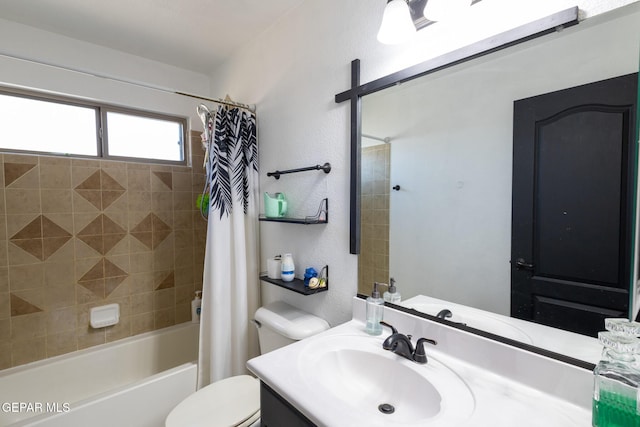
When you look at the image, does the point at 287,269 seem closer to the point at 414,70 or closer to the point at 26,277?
the point at 414,70

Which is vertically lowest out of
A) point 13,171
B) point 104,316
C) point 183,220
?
point 104,316

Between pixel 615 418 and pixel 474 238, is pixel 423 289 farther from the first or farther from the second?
pixel 615 418

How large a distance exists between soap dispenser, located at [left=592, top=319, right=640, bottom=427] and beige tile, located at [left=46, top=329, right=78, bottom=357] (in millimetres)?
2648

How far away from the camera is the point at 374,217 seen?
123 centimetres

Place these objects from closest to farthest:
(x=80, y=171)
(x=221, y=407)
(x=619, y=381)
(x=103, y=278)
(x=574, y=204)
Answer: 1. (x=619, y=381)
2. (x=574, y=204)
3. (x=221, y=407)
4. (x=80, y=171)
5. (x=103, y=278)

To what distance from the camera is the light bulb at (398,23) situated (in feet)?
3.19

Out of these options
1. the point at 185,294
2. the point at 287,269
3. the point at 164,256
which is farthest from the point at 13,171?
the point at 287,269

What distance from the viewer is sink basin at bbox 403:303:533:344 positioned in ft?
2.78

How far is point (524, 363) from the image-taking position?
0.80 metres

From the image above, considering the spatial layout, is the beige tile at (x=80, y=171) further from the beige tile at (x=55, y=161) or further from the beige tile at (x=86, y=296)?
the beige tile at (x=86, y=296)

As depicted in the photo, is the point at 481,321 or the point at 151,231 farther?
the point at 151,231

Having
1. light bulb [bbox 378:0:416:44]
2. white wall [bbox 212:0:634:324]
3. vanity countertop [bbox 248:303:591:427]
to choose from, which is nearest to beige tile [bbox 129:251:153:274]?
white wall [bbox 212:0:634:324]

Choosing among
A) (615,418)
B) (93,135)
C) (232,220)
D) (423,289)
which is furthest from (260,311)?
(93,135)

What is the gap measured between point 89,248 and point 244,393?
1506mm
